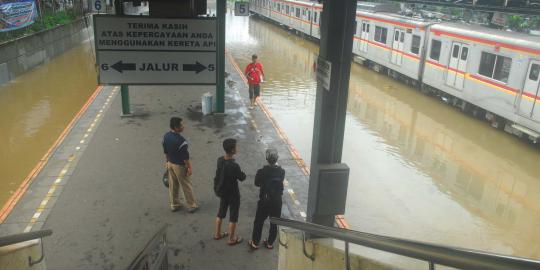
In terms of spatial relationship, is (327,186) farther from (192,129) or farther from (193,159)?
(192,129)

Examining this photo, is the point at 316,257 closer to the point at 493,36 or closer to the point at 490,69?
the point at 490,69

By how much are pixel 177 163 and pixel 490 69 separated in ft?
36.8

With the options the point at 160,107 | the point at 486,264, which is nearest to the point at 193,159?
the point at 160,107

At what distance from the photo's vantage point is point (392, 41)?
66.5 feet

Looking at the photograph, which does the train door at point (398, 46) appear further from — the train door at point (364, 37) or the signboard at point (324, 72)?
the signboard at point (324, 72)

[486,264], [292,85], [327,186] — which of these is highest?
[486,264]

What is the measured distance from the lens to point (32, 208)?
775 cm

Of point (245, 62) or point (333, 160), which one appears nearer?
point (333, 160)

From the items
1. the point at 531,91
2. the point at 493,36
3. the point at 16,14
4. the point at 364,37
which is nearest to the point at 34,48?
the point at 16,14

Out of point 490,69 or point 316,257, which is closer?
point 316,257

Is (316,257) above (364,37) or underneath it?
underneath

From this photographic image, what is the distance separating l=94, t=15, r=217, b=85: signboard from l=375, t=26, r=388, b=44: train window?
15198mm

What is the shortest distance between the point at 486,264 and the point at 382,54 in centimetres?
2009

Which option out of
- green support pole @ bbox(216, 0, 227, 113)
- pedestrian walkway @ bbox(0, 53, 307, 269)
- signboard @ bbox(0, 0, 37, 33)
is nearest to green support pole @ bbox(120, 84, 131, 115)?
pedestrian walkway @ bbox(0, 53, 307, 269)
